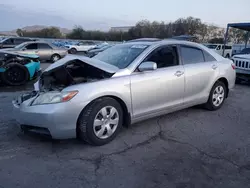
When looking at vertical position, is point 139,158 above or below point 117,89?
below

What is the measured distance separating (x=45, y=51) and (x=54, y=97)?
13.0 metres

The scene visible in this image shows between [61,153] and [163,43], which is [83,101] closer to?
[61,153]

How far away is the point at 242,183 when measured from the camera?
101 inches

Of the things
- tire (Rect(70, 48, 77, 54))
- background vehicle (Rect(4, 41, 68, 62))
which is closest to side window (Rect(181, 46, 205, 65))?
background vehicle (Rect(4, 41, 68, 62))

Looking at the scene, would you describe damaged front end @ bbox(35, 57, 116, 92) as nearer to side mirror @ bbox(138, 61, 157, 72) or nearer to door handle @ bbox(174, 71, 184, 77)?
side mirror @ bbox(138, 61, 157, 72)

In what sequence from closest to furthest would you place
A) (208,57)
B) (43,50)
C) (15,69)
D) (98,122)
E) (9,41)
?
1. (98,122)
2. (208,57)
3. (15,69)
4. (43,50)
5. (9,41)

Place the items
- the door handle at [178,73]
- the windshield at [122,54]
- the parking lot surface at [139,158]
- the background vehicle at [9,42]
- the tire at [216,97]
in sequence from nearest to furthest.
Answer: the parking lot surface at [139,158]
the windshield at [122,54]
the door handle at [178,73]
the tire at [216,97]
the background vehicle at [9,42]

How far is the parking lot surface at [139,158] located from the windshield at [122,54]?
118 cm

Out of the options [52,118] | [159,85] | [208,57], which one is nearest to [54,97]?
[52,118]

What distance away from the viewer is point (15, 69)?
766 cm

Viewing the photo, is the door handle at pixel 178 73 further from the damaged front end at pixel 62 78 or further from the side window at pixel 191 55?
the damaged front end at pixel 62 78

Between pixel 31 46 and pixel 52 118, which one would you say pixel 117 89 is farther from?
pixel 31 46

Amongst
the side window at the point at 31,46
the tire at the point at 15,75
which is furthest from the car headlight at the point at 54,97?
the side window at the point at 31,46

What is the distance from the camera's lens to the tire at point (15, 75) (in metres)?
7.53
